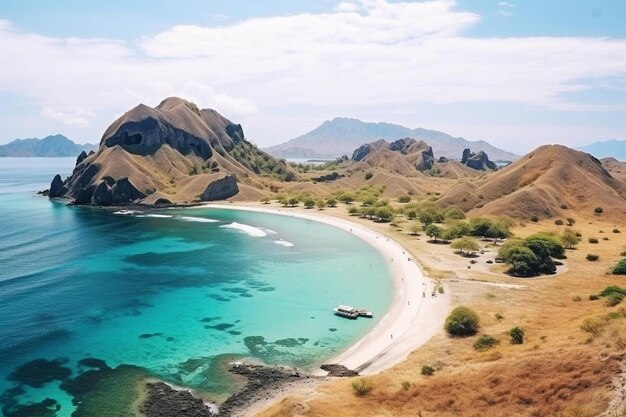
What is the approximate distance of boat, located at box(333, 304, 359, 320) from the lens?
235 ft

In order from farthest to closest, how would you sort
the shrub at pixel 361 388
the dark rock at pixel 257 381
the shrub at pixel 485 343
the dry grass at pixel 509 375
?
the shrub at pixel 485 343, the dark rock at pixel 257 381, the shrub at pixel 361 388, the dry grass at pixel 509 375

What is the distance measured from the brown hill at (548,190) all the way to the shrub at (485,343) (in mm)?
102186

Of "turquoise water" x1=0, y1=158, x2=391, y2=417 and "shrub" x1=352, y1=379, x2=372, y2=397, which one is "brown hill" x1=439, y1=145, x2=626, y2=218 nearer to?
"turquoise water" x1=0, y1=158, x2=391, y2=417

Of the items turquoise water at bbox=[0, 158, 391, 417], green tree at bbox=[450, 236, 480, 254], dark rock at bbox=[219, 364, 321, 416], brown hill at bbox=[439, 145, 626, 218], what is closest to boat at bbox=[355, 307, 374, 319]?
turquoise water at bbox=[0, 158, 391, 417]

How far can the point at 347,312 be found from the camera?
2849 inches

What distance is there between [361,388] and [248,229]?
10845cm

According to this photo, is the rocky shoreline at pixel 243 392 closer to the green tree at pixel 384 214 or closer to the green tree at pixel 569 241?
the green tree at pixel 569 241

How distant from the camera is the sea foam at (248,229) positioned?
14250 cm

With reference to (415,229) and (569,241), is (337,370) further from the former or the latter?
(415,229)

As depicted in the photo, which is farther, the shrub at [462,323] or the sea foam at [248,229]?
the sea foam at [248,229]

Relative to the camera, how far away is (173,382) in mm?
52125

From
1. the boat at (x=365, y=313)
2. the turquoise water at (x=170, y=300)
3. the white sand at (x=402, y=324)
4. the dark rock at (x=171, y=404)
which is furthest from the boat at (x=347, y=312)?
the dark rock at (x=171, y=404)

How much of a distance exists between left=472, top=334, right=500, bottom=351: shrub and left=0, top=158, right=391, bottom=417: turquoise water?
1681 centimetres

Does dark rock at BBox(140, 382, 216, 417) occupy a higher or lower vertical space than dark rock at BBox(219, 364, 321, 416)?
lower
